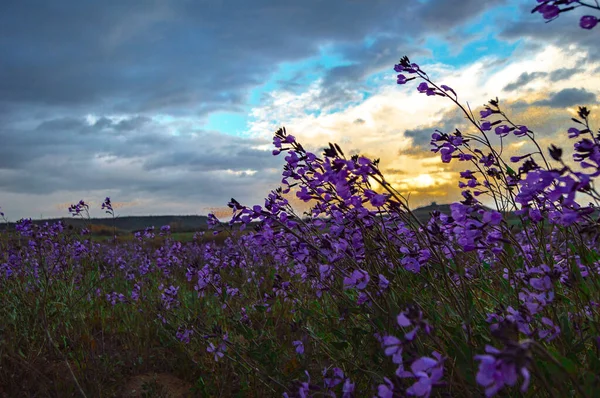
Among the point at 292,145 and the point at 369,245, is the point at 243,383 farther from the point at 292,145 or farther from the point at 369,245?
the point at 292,145

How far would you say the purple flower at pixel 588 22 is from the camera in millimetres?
1913

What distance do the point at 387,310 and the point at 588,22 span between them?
159 centimetres

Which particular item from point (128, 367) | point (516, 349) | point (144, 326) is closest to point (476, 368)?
point (516, 349)

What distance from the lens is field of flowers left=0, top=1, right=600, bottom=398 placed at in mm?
1844

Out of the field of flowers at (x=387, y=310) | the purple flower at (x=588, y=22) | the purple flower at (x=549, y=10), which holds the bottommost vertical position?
the field of flowers at (x=387, y=310)

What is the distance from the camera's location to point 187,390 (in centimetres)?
418

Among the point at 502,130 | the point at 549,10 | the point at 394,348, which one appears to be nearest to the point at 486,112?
the point at 502,130

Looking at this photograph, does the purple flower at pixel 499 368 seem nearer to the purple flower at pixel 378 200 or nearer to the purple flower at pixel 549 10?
the purple flower at pixel 378 200

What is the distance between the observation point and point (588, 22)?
6.30 feet

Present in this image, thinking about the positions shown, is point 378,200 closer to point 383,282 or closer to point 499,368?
point 383,282

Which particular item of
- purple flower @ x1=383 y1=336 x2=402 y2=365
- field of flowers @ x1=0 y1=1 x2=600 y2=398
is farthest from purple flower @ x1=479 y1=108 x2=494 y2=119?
purple flower @ x1=383 y1=336 x2=402 y2=365

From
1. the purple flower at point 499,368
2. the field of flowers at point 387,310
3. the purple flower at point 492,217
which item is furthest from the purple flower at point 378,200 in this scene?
the purple flower at point 499,368

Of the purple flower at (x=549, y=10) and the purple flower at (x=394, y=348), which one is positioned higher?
the purple flower at (x=549, y=10)

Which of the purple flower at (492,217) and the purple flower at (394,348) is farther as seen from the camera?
the purple flower at (492,217)
